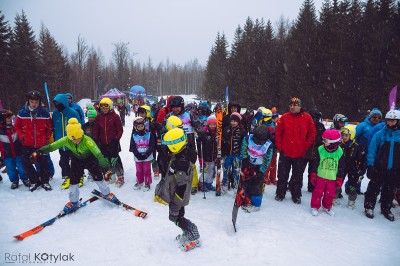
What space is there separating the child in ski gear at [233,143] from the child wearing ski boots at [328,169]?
5.51 ft

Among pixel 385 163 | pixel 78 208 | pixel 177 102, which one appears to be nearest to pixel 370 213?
pixel 385 163

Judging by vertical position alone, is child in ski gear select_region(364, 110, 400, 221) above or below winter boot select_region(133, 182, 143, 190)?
above

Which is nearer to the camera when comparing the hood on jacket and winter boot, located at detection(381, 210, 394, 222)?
winter boot, located at detection(381, 210, 394, 222)

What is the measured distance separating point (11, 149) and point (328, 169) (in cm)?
720

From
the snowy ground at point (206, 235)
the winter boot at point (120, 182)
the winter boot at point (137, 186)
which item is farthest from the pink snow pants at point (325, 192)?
the winter boot at point (120, 182)

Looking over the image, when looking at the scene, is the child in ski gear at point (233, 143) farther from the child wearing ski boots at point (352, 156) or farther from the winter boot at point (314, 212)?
the child wearing ski boots at point (352, 156)

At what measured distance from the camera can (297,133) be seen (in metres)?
4.96

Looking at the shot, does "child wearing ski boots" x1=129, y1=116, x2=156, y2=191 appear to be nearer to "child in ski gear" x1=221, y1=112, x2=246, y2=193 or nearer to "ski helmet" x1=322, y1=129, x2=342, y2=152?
"child in ski gear" x1=221, y1=112, x2=246, y2=193

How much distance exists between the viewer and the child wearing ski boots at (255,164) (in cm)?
470

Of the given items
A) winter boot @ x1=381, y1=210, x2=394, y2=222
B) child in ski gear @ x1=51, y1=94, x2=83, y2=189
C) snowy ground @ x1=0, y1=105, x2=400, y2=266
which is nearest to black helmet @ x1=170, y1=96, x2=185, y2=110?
snowy ground @ x1=0, y1=105, x2=400, y2=266

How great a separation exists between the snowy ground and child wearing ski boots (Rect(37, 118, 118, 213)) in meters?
0.42

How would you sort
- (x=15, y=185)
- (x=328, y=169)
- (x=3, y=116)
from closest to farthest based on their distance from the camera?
(x=328, y=169)
(x=3, y=116)
(x=15, y=185)

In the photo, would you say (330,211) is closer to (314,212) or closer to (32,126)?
(314,212)

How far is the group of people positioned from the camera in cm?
416
